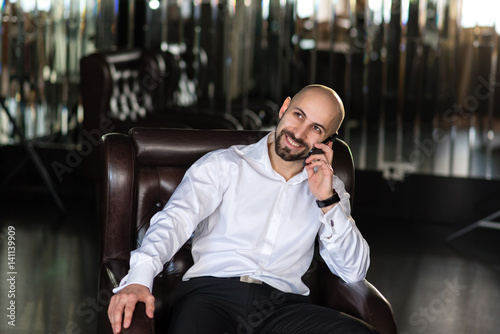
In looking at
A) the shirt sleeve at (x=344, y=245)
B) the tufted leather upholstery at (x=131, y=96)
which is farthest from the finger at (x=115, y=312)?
the tufted leather upholstery at (x=131, y=96)

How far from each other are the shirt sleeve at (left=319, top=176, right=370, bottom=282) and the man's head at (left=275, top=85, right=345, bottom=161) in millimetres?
233

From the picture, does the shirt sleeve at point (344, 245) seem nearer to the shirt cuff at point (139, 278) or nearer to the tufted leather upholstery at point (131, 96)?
the shirt cuff at point (139, 278)

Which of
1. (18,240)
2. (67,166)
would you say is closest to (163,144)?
(18,240)

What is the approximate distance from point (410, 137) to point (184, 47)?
212cm

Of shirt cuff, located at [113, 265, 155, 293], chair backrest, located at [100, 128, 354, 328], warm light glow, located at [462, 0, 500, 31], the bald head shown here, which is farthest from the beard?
warm light glow, located at [462, 0, 500, 31]

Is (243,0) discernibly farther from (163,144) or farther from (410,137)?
(163,144)

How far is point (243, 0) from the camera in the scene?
6.11 meters

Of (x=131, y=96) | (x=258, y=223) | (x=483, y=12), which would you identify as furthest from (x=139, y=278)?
(x=483, y=12)

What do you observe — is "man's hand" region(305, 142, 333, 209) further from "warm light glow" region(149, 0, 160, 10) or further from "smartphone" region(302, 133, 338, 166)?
"warm light glow" region(149, 0, 160, 10)

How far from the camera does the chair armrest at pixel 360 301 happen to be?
214 cm

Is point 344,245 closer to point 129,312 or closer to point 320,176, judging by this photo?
point 320,176

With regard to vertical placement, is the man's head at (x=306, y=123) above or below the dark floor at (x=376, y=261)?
above

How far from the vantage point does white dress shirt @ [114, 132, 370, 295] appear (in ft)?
7.67

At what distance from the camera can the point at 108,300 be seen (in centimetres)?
Result: 209
